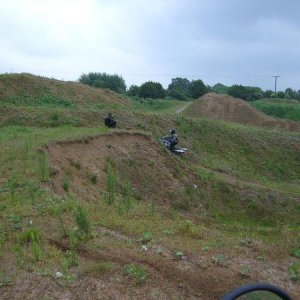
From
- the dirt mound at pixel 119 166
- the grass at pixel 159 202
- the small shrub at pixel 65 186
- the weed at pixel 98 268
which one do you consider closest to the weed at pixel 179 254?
the grass at pixel 159 202

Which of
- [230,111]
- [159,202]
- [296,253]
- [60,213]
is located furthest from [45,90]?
[296,253]

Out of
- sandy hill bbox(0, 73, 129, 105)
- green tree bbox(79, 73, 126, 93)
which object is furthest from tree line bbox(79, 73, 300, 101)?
sandy hill bbox(0, 73, 129, 105)

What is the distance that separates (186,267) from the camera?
226 inches

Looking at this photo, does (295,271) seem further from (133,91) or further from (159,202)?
(133,91)

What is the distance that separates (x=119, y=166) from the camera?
17922 mm

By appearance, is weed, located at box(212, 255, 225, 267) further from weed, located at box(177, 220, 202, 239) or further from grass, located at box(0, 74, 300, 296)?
weed, located at box(177, 220, 202, 239)

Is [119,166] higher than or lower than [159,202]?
higher

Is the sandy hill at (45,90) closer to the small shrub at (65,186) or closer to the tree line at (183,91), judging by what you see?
the small shrub at (65,186)

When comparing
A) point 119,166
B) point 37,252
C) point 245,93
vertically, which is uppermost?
point 245,93

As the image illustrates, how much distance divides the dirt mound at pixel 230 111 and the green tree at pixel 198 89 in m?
16.1

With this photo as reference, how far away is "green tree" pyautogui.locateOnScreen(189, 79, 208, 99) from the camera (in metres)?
63.1

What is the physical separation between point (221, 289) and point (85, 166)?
10667 millimetres

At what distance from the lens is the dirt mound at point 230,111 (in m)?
41.4

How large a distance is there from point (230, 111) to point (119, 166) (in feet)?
94.2
